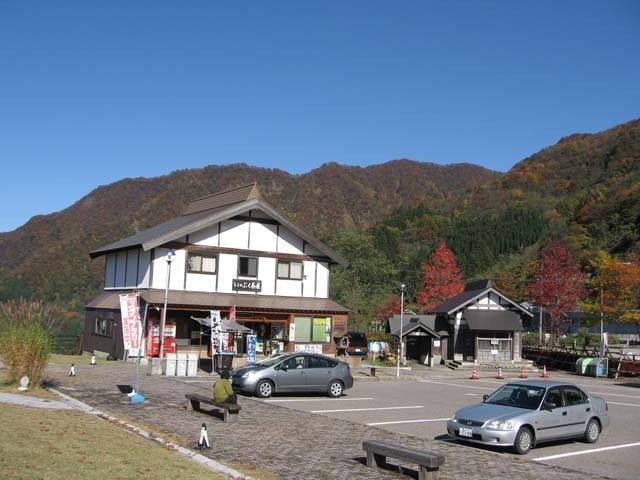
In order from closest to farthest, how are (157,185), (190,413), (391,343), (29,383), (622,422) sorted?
1. (190,413)
2. (29,383)
3. (622,422)
4. (391,343)
5. (157,185)

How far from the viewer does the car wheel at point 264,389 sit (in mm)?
20750

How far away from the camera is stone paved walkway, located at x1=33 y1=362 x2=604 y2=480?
1118 centimetres

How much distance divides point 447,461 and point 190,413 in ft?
22.8

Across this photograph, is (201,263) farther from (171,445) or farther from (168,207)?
(168,207)

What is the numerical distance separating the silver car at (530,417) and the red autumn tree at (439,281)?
4877cm

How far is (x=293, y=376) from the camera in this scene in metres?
21.4

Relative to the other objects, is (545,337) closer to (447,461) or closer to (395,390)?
(395,390)

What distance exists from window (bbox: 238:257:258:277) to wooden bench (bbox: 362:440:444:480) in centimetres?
2443

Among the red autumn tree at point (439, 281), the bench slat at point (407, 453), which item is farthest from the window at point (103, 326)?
the red autumn tree at point (439, 281)

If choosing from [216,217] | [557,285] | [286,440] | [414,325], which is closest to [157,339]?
[216,217]

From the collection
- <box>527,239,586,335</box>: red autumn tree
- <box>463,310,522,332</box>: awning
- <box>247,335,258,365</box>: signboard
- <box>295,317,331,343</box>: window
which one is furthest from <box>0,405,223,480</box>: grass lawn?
<box>527,239,586,335</box>: red autumn tree

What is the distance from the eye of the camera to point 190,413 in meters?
16.5

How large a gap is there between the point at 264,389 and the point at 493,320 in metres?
27.2

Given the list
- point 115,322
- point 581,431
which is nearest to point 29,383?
point 581,431
